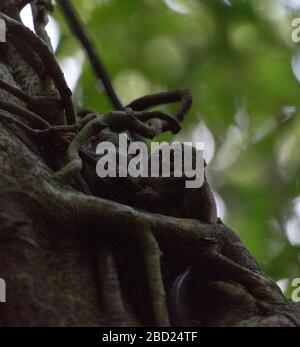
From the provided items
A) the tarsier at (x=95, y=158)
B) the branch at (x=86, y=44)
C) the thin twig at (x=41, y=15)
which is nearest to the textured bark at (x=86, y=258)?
the tarsier at (x=95, y=158)

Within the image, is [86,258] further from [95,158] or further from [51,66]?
[51,66]

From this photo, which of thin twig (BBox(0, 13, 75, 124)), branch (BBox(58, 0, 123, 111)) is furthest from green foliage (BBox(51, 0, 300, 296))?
thin twig (BBox(0, 13, 75, 124))

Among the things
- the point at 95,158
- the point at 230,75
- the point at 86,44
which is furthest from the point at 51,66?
the point at 230,75

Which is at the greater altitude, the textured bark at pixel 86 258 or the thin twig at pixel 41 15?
the thin twig at pixel 41 15

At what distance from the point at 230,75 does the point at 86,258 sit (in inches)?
62.0

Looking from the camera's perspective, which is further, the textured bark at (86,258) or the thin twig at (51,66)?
the thin twig at (51,66)

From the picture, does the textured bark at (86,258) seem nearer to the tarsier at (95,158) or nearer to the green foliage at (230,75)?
the tarsier at (95,158)

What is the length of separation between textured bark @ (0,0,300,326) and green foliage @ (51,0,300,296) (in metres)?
1.23

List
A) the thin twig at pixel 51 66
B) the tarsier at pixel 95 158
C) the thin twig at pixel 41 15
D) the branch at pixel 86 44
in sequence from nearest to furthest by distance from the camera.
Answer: the tarsier at pixel 95 158, the thin twig at pixel 51 66, the thin twig at pixel 41 15, the branch at pixel 86 44

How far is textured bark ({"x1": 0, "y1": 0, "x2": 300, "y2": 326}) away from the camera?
1.12 meters

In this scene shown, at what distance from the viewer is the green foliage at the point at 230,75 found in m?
2.62

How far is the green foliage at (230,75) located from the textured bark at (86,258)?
123 cm

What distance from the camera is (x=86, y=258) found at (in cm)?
124
